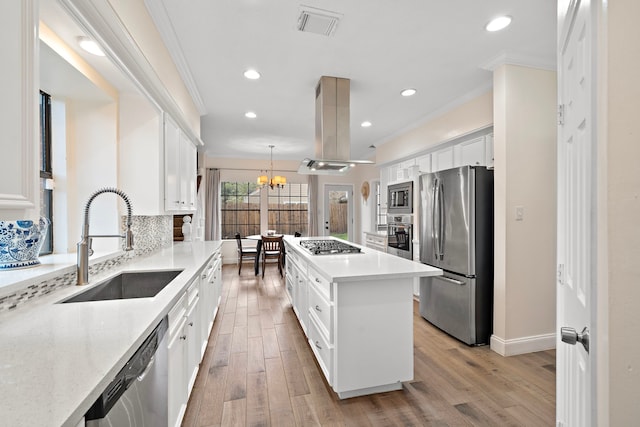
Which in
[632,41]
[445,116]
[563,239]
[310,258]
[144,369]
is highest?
[445,116]

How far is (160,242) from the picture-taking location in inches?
117

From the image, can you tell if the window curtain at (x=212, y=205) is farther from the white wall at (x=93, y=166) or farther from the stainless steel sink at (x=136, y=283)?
the stainless steel sink at (x=136, y=283)

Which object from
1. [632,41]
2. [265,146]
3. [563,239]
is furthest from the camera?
[265,146]

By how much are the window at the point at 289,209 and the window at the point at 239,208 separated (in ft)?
1.24

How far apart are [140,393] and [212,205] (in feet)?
19.8

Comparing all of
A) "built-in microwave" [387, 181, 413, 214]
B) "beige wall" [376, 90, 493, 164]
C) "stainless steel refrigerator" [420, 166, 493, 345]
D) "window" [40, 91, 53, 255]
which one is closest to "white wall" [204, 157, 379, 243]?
"beige wall" [376, 90, 493, 164]

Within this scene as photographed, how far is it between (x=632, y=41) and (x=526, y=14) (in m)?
1.92

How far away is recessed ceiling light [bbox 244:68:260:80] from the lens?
112 inches

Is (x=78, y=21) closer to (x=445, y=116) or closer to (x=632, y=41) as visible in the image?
(x=632, y=41)

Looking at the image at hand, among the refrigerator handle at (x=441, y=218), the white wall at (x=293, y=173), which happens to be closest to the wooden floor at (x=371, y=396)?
the refrigerator handle at (x=441, y=218)

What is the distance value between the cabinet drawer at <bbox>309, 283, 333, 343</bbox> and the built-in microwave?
2.14 m

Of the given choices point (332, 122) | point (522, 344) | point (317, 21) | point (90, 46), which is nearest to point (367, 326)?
point (522, 344)

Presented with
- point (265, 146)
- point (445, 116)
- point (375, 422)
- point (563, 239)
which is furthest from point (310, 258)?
point (265, 146)

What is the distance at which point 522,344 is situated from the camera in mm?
2570
